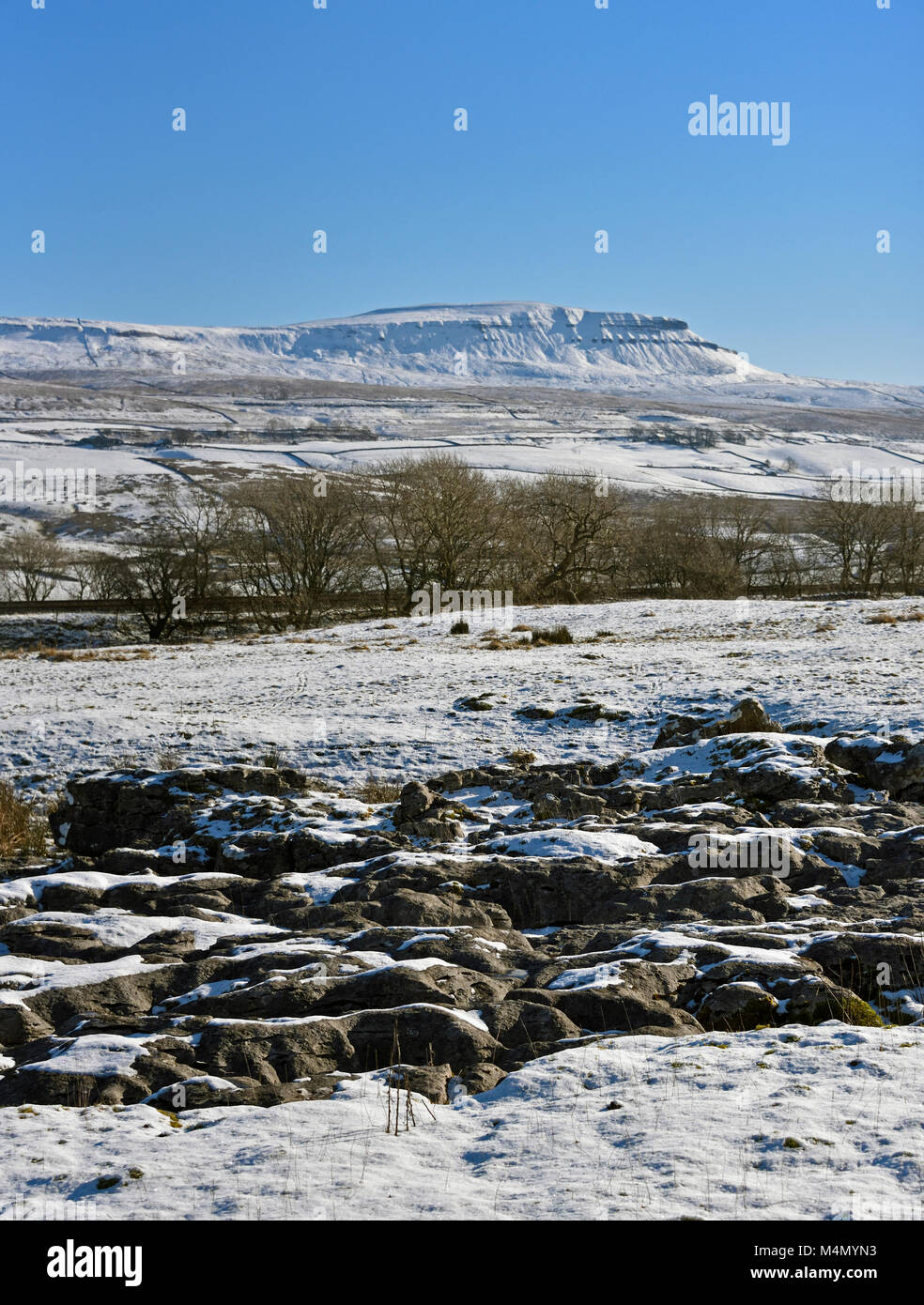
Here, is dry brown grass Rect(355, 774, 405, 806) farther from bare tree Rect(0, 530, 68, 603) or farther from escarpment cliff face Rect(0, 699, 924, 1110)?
bare tree Rect(0, 530, 68, 603)

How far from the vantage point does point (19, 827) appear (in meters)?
13.3

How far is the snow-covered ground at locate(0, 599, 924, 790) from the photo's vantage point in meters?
15.9

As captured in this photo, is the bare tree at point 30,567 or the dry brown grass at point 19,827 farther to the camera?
the bare tree at point 30,567

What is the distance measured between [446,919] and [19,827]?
735 centimetres

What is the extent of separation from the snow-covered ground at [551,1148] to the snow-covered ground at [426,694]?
31.9ft

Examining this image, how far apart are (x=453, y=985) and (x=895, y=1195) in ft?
10.8

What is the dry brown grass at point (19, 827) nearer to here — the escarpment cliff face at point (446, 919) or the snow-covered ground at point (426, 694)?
the escarpment cliff face at point (446, 919)

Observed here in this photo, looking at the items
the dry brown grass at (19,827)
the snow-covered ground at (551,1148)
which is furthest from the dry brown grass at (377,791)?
the snow-covered ground at (551,1148)

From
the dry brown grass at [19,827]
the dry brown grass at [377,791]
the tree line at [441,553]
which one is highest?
the tree line at [441,553]

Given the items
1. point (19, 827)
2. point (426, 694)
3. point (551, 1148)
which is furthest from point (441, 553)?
point (551, 1148)

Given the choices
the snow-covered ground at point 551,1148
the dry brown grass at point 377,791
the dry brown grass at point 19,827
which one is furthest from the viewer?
the dry brown grass at point 377,791

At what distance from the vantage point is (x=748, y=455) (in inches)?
6870

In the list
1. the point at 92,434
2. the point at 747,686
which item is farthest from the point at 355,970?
the point at 92,434

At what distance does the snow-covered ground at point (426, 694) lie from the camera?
15.9 m
